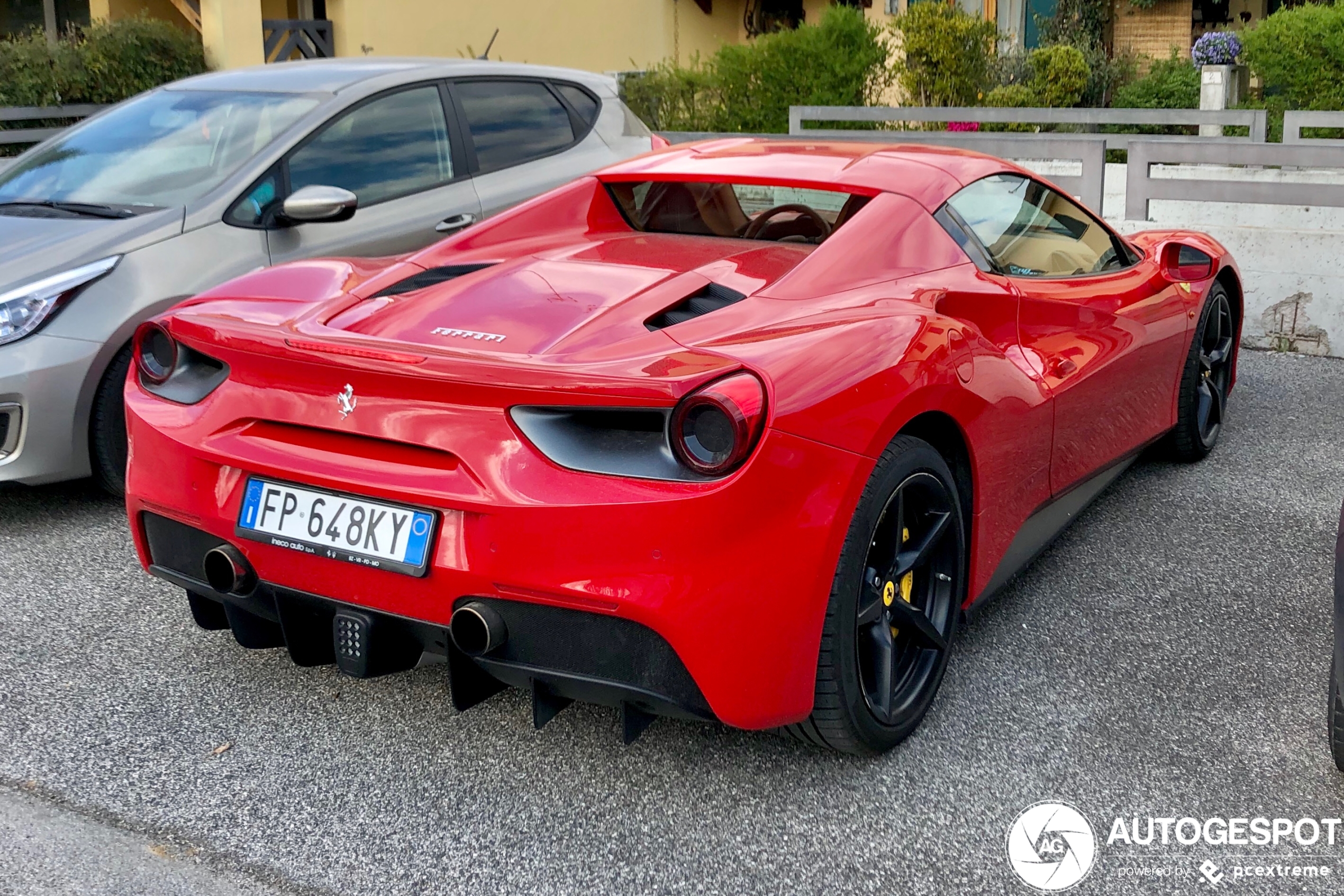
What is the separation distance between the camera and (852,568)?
2672 mm

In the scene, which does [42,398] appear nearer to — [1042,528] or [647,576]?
[647,576]

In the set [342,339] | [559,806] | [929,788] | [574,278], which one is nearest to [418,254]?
[574,278]

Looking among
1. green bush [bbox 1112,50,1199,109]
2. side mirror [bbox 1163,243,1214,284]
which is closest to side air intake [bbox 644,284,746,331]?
side mirror [bbox 1163,243,1214,284]

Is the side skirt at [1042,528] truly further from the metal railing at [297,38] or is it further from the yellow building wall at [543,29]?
the metal railing at [297,38]

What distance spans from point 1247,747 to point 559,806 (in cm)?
159

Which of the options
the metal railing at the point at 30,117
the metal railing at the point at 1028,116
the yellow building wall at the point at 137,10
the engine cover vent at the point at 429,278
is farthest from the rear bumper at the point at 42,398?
the yellow building wall at the point at 137,10

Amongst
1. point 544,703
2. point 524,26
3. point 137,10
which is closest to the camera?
point 544,703

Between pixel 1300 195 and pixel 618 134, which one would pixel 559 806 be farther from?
pixel 1300 195

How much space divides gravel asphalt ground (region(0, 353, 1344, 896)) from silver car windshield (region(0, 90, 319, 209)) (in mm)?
1670

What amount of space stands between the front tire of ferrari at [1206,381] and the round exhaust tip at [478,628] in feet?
10.6

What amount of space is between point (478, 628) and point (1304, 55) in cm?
Result: 1426

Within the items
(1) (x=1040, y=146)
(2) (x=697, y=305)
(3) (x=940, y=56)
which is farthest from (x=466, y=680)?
(3) (x=940, y=56)

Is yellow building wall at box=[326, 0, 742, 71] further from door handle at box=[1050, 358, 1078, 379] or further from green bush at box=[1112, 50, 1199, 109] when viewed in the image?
door handle at box=[1050, 358, 1078, 379]

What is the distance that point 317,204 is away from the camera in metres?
4.73
